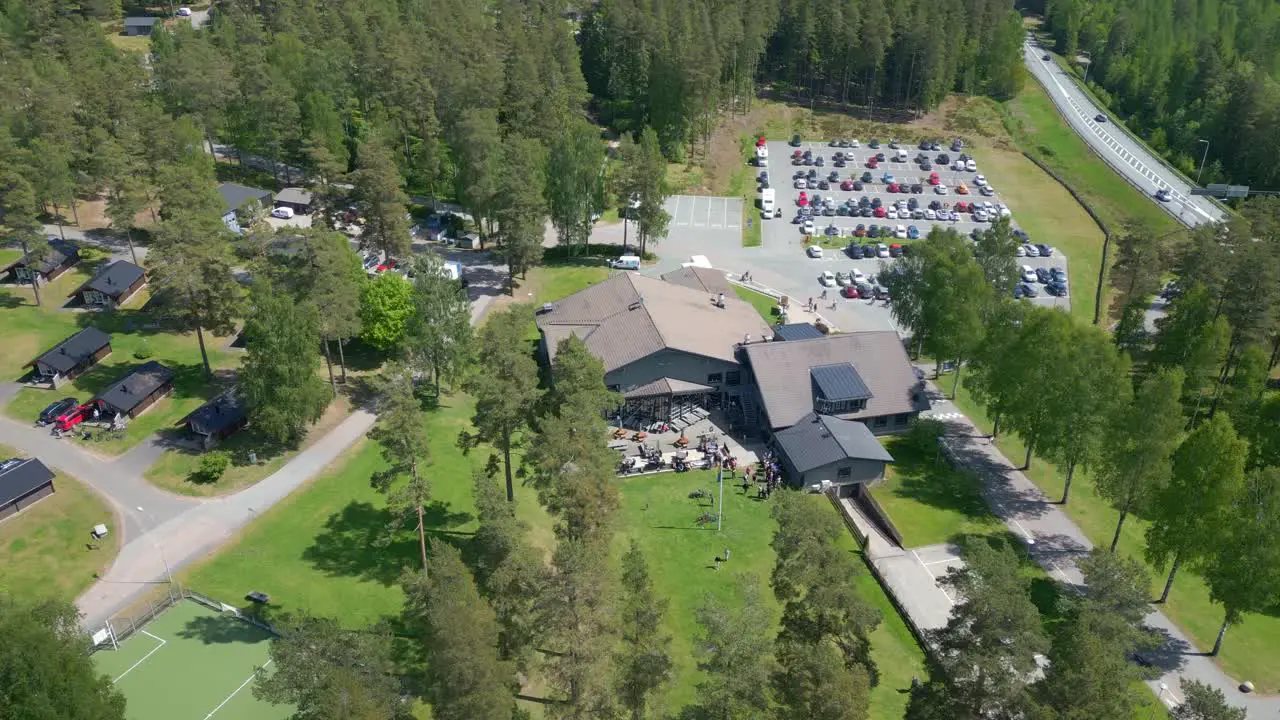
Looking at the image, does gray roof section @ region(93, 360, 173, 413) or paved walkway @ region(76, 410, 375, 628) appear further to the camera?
gray roof section @ region(93, 360, 173, 413)

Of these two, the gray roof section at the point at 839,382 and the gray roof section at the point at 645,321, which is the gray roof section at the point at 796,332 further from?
the gray roof section at the point at 839,382

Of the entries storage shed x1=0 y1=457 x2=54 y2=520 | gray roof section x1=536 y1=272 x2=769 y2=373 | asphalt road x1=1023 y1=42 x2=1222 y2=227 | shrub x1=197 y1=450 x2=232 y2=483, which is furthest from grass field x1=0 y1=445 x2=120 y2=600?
asphalt road x1=1023 y1=42 x2=1222 y2=227

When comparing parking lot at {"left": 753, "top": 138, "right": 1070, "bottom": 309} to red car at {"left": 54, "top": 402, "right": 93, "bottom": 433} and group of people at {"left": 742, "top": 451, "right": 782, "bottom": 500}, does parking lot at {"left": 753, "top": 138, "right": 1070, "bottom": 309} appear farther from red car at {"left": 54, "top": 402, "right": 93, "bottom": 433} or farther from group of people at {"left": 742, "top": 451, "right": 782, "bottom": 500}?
→ red car at {"left": 54, "top": 402, "right": 93, "bottom": 433}

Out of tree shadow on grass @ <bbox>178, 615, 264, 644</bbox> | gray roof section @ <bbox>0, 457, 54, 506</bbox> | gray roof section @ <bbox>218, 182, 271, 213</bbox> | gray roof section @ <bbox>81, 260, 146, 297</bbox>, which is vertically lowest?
tree shadow on grass @ <bbox>178, 615, 264, 644</bbox>

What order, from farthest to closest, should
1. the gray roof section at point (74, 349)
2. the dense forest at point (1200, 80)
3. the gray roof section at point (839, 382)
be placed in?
the dense forest at point (1200, 80), the gray roof section at point (839, 382), the gray roof section at point (74, 349)

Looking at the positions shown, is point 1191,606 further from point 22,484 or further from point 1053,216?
point 1053,216

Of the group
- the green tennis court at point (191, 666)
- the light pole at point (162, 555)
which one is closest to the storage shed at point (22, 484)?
the light pole at point (162, 555)
